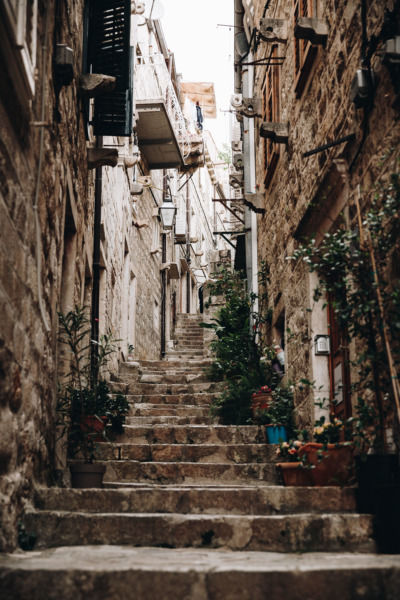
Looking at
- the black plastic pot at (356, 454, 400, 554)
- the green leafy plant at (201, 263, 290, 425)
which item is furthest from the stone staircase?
the green leafy plant at (201, 263, 290, 425)

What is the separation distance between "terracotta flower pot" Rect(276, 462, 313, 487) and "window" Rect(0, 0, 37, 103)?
2.97 m

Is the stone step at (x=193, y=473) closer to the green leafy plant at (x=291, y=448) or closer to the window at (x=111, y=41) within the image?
the green leafy plant at (x=291, y=448)

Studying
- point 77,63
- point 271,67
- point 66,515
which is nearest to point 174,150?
point 271,67

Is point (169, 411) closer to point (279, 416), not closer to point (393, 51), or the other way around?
point (279, 416)

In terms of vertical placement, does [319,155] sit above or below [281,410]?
above

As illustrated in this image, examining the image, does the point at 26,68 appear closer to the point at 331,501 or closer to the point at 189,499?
the point at 189,499

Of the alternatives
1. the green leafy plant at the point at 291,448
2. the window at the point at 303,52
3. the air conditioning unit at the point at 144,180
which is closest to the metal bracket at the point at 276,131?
the window at the point at 303,52

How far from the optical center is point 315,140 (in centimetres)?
639

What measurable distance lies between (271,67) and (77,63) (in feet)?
11.1

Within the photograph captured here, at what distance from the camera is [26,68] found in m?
3.37

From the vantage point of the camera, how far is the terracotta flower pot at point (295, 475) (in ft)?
16.8

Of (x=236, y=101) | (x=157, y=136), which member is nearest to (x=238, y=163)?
(x=236, y=101)

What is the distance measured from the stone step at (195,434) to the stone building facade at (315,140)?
55cm

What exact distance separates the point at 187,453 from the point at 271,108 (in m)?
4.62
